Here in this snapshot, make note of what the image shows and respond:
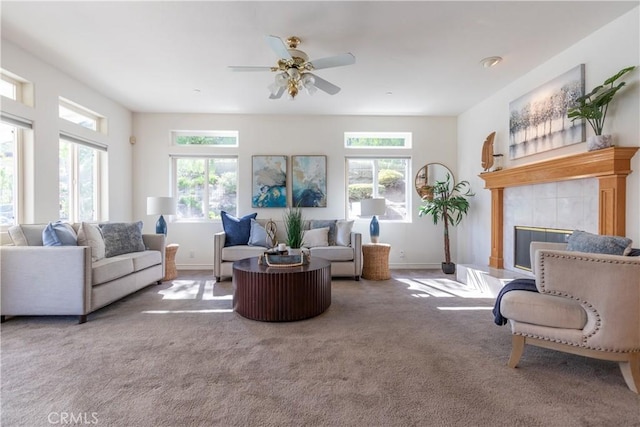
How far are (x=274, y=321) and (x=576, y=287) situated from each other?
2.13 meters

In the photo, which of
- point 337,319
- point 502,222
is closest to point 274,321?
point 337,319

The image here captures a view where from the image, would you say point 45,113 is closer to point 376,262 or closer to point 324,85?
point 324,85

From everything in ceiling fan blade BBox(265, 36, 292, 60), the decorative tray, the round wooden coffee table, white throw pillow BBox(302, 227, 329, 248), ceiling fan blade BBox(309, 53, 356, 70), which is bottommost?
the round wooden coffee table

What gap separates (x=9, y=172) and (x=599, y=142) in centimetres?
560

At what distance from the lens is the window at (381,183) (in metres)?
5.12

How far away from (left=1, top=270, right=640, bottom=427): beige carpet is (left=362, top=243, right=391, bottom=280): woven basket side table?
4.63 feet

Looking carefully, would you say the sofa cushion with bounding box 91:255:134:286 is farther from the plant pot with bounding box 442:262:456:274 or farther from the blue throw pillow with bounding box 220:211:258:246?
the plant pot with bounding box 442:262:456:274

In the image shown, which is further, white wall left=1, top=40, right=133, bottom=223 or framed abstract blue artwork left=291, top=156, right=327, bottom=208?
framed abstract blue artwork left=291, top=156, right=327, bottom=208

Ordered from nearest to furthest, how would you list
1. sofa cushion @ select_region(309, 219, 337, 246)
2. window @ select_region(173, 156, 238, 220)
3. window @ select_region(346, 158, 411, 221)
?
sofa cushion @ select_region(309, 219, 337, 246) → window @ select_region(173, 156, 238, 220) → window @ select_region(346, 158, 411, 221)

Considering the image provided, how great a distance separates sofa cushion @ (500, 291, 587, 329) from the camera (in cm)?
167

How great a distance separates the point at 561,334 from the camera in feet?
5.57

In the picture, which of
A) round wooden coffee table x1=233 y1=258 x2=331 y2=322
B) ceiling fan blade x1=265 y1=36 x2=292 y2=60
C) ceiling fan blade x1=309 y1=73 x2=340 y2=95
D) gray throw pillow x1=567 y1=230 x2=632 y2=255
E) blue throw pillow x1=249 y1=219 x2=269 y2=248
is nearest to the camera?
gray throw pillow x1=567 y1=230 x2=632 y2=255

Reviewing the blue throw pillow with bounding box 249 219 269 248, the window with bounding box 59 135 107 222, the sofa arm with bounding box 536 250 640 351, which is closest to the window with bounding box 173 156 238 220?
the blue throw pillow with bounding box 249 219 269 248

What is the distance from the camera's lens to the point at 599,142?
2449mm
